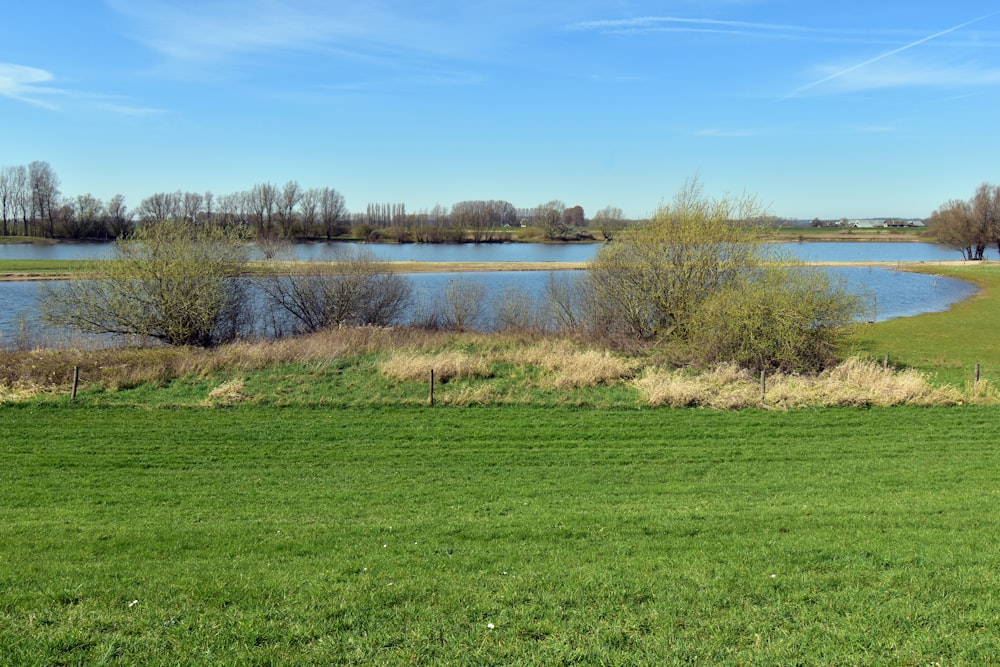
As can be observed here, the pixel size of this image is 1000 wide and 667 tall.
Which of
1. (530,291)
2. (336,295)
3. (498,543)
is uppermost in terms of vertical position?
(336,295)

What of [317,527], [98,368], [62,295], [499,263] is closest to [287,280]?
[62,295]

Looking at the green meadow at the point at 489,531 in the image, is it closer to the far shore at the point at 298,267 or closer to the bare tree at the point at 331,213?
the far shore at the point at 298,267

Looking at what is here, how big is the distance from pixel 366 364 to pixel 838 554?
1775cm

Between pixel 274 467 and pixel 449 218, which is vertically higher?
pixel 449 218

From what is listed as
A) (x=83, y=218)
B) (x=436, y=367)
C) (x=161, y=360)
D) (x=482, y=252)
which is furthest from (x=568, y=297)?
(x=83, y=218)

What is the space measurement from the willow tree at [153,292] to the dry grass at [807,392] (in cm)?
2074

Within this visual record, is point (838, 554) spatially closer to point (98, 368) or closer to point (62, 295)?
point (98, 368)

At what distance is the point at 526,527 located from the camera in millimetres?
9211

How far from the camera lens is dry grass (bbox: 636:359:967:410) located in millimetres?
18359

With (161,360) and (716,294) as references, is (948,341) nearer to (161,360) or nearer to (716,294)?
(716,294)

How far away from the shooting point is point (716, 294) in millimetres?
25016

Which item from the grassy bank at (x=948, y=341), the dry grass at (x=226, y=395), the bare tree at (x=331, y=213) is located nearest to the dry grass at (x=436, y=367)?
the dry grass at (x=226, y=395)

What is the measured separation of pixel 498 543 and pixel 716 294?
735 inches

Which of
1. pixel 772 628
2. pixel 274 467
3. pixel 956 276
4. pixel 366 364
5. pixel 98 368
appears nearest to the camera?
pixel 772 628
